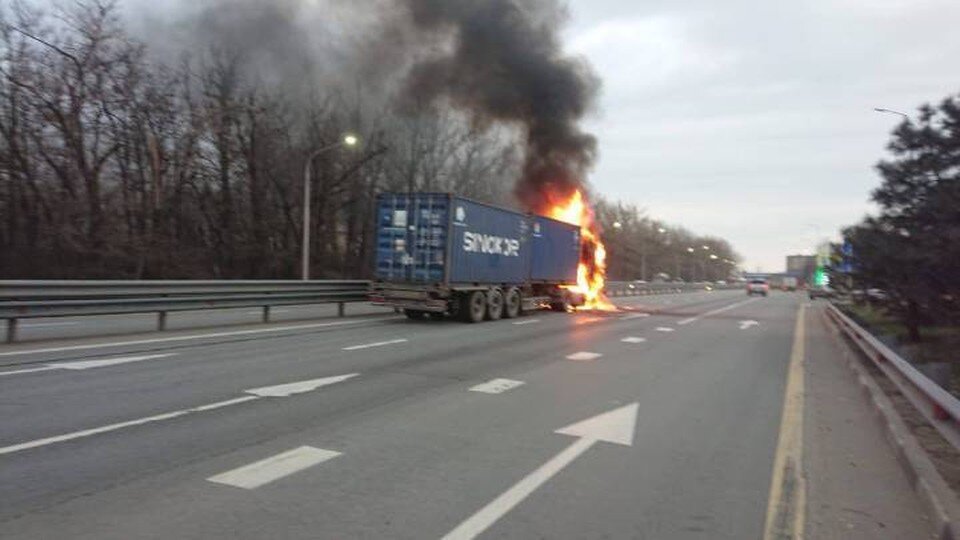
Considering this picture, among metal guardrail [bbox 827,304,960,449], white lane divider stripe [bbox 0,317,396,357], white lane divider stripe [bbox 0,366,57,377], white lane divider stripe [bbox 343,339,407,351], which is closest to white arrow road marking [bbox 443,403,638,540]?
metal guardrail [bbox 827,304,960,449]

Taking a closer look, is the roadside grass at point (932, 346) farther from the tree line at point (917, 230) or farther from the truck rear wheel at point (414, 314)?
the truck rear wheel at point (414, 314)

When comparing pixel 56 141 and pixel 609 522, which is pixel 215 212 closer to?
pixel 56 141

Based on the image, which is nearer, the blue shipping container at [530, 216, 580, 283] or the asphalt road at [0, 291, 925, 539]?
the asphalt road at [0, 291, 925, 539]

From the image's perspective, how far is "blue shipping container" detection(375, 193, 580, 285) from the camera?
19.1 metres

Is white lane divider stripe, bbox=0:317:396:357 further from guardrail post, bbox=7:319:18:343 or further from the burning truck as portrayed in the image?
the burning truck

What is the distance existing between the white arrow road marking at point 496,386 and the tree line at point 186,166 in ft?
67.0

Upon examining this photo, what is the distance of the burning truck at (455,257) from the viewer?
1906cm

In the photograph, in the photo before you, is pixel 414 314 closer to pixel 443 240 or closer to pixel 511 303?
pixel 443 240

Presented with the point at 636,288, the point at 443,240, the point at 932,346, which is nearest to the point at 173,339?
the point at 443,240

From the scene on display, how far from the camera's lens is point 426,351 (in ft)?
41.9

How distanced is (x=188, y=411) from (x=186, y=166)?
30.7m

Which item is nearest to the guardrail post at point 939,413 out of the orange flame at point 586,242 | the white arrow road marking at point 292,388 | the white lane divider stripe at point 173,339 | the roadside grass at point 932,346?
the roadside grass at point 932,346

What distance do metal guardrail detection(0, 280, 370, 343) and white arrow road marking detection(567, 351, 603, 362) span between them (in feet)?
23.9

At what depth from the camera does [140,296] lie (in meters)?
14.0
